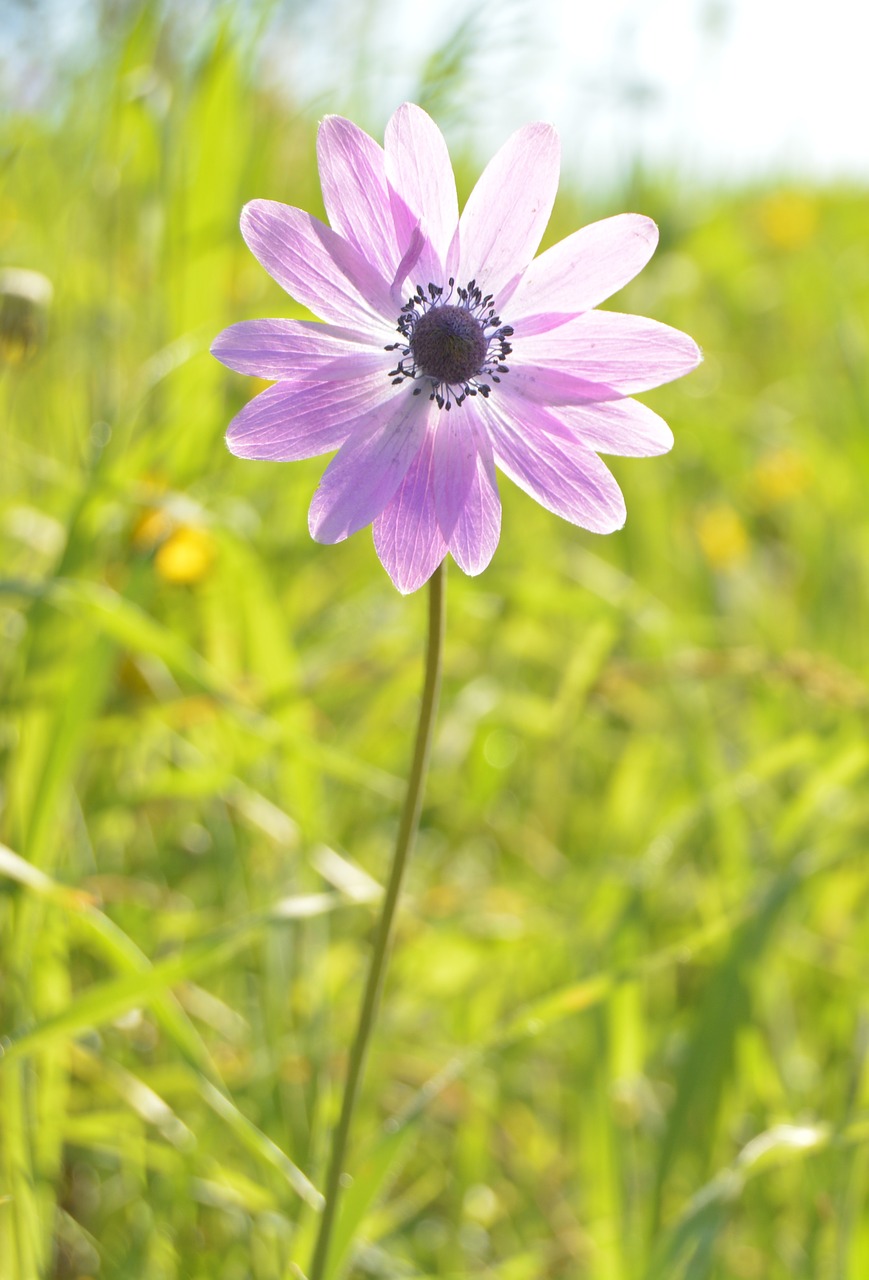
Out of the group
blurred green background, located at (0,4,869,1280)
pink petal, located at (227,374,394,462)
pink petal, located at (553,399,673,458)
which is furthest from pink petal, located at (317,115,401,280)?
blurred green background, located at (0,4,869,1280)

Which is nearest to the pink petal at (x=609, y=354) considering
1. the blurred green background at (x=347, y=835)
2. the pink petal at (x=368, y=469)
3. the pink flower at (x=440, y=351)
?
the pink flower at (x=440, y=351)

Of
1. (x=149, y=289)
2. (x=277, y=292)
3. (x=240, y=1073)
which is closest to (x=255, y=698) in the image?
(x=240, y=1073)

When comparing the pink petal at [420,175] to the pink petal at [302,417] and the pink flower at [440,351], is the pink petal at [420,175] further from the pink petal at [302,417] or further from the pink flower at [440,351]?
the pink petal at [302,417]

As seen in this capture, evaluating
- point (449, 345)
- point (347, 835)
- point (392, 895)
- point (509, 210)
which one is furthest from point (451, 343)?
point (347, 835)

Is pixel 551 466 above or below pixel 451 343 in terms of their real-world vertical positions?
below

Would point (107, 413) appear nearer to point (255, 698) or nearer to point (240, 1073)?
point (255, 698)

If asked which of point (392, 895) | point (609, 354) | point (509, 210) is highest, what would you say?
point (509, 210)

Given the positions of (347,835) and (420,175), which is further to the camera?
(347,835)

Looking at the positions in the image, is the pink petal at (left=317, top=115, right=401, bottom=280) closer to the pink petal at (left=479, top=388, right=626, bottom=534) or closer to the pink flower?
the pink flower

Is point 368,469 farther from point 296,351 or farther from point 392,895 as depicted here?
point 392,895
